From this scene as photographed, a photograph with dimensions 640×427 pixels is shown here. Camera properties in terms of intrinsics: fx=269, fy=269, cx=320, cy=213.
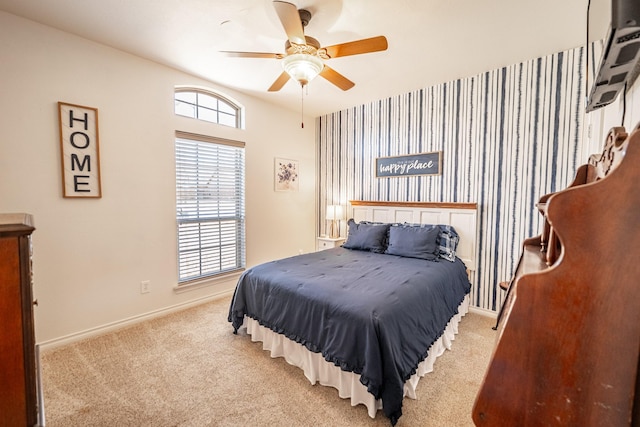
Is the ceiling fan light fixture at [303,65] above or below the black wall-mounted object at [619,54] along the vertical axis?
above

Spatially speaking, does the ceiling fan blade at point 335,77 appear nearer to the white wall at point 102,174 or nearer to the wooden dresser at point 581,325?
the white wall at point 102,174

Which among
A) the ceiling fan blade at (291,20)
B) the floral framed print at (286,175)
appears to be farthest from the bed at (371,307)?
the ceiling fan blade at (291,20)

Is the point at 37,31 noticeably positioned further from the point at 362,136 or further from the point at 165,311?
the point at 362,136

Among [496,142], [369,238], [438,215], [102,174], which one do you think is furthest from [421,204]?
[102,174]

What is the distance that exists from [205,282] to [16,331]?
2635mm

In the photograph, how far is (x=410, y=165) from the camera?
365 centimetres

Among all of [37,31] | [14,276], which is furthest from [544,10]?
[37,31]

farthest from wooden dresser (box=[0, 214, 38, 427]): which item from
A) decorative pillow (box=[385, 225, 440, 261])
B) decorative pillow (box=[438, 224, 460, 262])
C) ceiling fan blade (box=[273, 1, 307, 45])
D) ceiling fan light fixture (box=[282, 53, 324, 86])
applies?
decorative pillow (box=[438, 224, 460, 262])

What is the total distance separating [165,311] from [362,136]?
3.51 metres

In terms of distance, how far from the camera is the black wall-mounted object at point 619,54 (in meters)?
0.74

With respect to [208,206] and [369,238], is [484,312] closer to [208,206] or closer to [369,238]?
[369,238]

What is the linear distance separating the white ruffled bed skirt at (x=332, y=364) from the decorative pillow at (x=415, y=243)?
0.69 metres

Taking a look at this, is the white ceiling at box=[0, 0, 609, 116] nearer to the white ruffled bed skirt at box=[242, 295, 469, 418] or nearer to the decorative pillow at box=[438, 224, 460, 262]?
the decorative pillow at box=[438, 224, 460, 262]

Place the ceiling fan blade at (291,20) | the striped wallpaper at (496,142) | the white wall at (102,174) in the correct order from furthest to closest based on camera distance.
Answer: the striped wallpaper at (496,142)
the white wall at (102,174)
the ceiling fan blade at (291,20)
